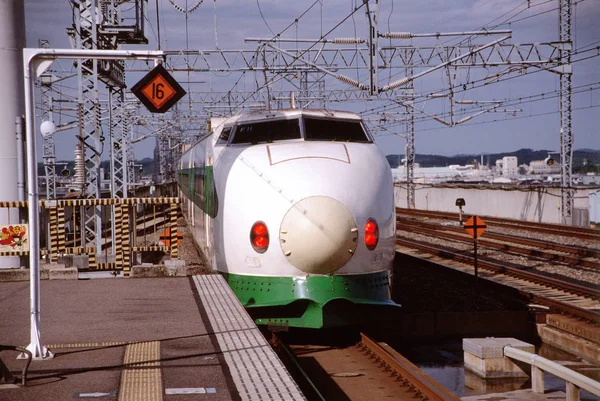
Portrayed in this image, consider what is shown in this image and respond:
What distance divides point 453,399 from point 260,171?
13.3 ft

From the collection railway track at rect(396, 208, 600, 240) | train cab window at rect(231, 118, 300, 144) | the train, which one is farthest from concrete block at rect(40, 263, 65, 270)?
railway track at rect(396, 208, 600, 240)

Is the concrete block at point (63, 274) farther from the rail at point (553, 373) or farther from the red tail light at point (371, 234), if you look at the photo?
the rail at point (553, 373)

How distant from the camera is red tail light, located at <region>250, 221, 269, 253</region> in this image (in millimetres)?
10336

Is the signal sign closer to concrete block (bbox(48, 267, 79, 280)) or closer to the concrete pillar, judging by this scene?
concrete block (bbox(48, 267, 79, 280))

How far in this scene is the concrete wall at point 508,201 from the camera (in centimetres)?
3569

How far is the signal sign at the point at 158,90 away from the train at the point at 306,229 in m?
1.60

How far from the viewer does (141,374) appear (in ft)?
22.5

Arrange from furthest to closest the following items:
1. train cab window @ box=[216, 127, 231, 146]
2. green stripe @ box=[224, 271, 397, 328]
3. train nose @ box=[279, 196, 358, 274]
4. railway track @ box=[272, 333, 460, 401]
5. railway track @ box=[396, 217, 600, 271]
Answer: railway track @ box=[396, 217, 600, 271], train cab window @ box=[216, 127, 231, 146], green stripe @ box=[224, 271, 397, 328], train nose @ box=[279, 196, 358, 274], railway track @ box=[272, 333, 460, 401]

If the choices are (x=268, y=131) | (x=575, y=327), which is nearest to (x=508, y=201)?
(x=575, y=327)

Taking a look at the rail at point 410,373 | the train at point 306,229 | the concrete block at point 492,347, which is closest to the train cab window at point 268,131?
the train at point 306,229

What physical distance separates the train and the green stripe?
0.04ft

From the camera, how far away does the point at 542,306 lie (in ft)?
45.4

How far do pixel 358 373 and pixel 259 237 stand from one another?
215 centimetres

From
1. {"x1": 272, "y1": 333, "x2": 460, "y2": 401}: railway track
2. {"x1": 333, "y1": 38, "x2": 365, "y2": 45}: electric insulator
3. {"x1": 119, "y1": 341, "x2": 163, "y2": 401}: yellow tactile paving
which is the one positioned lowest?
{"x1": 272, "y1": 333, "x2": 460, "y2": 401}: railway track
